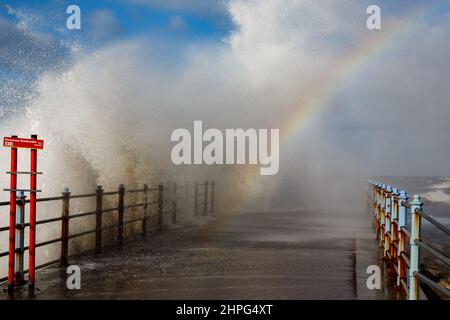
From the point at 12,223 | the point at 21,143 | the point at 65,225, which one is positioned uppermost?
the point at 21,143

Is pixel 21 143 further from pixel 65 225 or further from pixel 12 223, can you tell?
pixel 65 225

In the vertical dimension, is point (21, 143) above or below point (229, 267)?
above

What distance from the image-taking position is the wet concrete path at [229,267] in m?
6.55

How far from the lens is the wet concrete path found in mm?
6551

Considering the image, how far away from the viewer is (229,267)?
8.37 m

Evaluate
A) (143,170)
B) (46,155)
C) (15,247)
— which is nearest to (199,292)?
(15,247)

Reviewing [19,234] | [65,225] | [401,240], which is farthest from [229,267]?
[19,234]

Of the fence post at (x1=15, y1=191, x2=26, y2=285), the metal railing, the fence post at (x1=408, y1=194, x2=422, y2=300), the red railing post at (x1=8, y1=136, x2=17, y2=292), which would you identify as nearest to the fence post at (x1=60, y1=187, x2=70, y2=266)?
the fence post at (x1=15, y1=191, x2=26, y2=285)

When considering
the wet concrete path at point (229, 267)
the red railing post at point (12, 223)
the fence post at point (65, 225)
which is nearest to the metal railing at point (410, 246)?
the wet concrete path at point (229, 267)

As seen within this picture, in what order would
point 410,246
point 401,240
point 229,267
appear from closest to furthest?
point 410,246, point 401,240, point 229,267

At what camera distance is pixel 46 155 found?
867 inches

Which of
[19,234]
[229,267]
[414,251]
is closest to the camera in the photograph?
[414,251]

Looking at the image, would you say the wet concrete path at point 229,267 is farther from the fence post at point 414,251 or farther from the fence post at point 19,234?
the fence post at point 414,251
